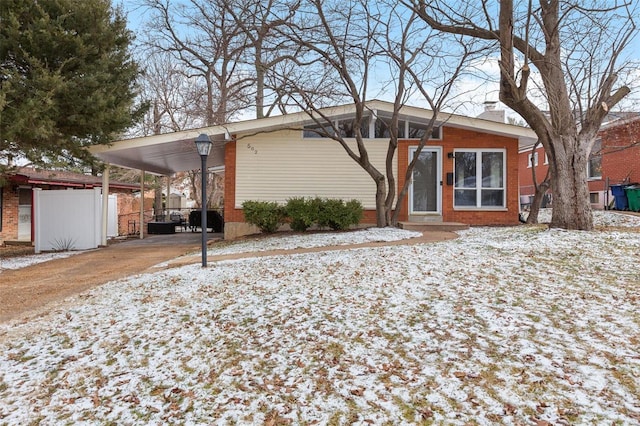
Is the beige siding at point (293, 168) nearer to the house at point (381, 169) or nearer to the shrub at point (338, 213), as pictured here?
the house at point (381, 169)

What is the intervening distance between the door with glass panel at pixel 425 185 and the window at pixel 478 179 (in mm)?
626

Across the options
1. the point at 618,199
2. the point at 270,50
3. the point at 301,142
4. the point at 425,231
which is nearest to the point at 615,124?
the point at 618,199

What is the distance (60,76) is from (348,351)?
978cm

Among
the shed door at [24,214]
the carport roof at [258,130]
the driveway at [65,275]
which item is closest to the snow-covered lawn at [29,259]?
the driveway at [65,275]

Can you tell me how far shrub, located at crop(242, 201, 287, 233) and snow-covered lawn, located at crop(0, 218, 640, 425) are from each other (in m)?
6.05

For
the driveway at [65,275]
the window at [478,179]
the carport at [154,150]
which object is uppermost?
the carport at [154,150]

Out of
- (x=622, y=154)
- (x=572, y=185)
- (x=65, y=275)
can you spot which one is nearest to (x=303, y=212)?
(x=65, y=275)

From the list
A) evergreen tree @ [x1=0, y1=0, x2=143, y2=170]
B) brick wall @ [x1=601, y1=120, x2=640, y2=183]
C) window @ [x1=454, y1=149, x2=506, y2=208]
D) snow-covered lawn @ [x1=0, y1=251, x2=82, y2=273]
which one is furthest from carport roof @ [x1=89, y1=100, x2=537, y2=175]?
brick wall @ [x1=601, y1=120, x2=640, y2=183]

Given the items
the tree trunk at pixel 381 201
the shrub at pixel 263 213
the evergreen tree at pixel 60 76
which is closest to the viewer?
the evergreen tree at pixel 60 76

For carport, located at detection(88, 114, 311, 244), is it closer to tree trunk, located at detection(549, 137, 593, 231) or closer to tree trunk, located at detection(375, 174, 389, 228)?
tree trunk, located at detection(375, 174, 389, 228)

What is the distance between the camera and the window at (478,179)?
12430mm

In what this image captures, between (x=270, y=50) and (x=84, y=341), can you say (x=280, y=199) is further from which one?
(x=84, y=341)

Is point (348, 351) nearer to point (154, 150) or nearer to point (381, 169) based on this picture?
point (381, 169)

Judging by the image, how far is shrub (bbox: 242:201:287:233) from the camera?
1155 cm
